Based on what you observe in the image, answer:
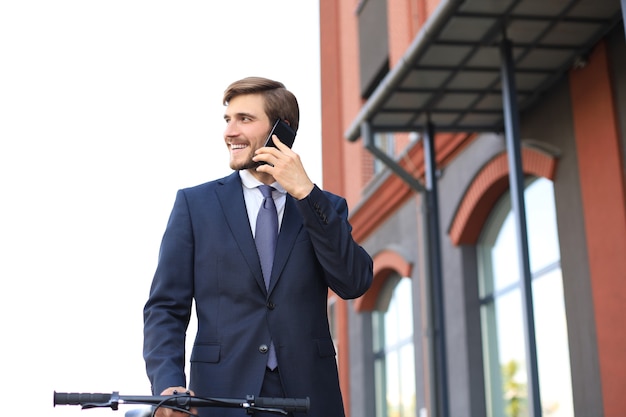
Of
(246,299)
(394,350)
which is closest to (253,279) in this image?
(246,299)

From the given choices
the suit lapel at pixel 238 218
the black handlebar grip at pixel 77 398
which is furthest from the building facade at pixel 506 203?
the black handlebar grip at pixel 77 398

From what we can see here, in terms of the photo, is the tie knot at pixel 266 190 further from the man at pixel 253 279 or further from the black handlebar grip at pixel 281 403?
the black handlebar grip at pixel 281 403

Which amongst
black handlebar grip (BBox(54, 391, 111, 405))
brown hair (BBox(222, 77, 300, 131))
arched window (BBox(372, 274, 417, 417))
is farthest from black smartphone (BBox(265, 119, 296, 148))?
arched window (BBox(372, 274, 417, 417))

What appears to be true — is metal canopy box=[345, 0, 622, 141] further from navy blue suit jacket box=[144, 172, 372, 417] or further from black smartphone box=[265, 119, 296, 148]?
navy blue suit jacket box=[144, 172, 372, 417]

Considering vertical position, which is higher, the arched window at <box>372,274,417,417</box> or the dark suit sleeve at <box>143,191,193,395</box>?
the arched window at <box>372,274,417,417</box>

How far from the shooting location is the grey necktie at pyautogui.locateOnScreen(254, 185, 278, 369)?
125 inches

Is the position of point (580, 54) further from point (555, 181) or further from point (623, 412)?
point (623, 412)

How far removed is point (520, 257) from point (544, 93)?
3.01m

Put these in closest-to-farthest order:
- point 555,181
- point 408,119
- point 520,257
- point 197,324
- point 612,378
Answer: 1. point 197,324
2. point 520,257
3. point 612,378
4. point 555,181
5. point 408,119

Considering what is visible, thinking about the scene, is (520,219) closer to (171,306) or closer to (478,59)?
(478,59)

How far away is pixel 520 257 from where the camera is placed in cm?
827

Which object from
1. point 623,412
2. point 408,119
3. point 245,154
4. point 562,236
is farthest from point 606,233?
point 245,154

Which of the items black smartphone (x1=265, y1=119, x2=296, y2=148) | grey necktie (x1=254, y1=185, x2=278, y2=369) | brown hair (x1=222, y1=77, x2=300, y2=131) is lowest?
grey necktie (x1=254, y1=185, x2=278, y2=369)

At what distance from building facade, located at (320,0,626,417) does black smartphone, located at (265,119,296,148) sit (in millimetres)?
5038
